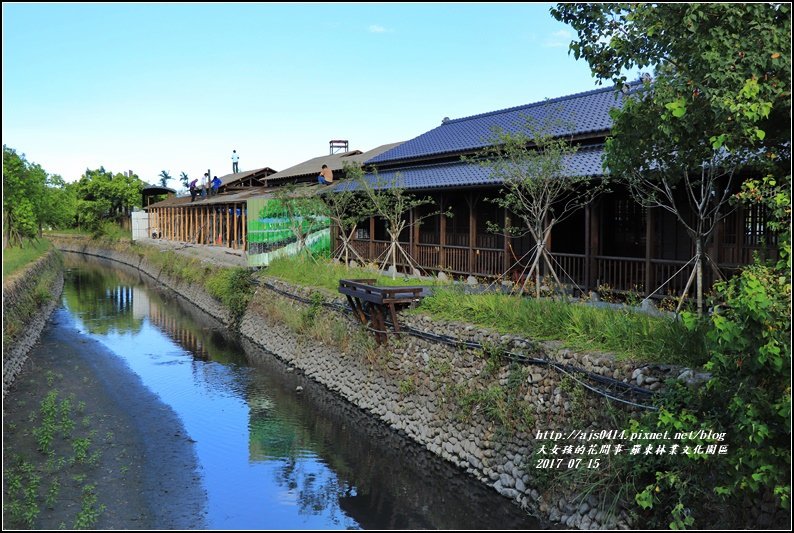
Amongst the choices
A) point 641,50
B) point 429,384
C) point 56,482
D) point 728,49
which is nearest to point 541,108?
point 429,384

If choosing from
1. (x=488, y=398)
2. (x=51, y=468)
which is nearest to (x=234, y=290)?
(x=51, y=468)

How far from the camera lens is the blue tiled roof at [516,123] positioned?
18594 millimetres

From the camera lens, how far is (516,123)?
69.7 feet

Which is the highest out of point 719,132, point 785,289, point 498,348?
point 719,132

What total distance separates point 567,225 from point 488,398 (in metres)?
9.43

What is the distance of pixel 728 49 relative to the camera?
7344 mm

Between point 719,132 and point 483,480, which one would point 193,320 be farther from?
point 719,132

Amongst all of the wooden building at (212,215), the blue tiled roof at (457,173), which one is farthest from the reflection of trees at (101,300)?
the blue tiled roof at (457,173)

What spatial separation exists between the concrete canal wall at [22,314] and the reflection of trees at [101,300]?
162 cm

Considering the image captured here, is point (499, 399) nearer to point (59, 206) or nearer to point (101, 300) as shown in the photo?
point (101, 300)

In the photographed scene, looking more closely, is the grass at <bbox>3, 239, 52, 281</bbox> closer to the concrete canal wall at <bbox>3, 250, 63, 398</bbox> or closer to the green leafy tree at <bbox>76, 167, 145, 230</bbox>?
the concrete canal wall at <bbox>3, 250, 63, 398</bbox>

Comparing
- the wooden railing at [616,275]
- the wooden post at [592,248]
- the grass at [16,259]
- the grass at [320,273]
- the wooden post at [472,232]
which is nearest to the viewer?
the wooden railing at [616,275]

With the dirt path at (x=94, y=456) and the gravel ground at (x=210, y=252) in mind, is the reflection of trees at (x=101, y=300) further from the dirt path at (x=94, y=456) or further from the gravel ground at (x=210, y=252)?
the dirt path at (x=94, y=456)

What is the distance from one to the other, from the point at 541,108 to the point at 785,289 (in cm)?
1672
